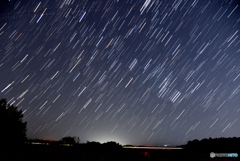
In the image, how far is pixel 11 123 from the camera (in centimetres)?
1767

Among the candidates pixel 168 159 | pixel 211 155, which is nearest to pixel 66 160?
pixel 168 159

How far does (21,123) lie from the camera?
19.0 meters

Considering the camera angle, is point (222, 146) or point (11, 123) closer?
point (222, 146)

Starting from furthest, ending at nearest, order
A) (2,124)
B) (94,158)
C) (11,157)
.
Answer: (2,124), (94,158), (11,157)

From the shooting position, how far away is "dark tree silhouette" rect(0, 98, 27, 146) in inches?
651

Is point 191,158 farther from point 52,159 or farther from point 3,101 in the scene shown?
point 3,101

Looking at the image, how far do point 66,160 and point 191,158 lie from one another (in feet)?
23.5

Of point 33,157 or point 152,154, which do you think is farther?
point 152,154

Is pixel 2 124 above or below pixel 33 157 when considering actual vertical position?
above

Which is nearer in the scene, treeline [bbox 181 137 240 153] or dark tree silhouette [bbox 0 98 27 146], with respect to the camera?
treeline [bbox 181 137 240 153]

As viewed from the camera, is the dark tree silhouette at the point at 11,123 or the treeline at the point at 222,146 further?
the dark tree silhouette at the point at 11,123

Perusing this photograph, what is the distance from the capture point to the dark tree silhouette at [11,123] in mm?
16531

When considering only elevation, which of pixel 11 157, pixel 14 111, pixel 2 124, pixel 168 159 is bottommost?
pixel 11 157

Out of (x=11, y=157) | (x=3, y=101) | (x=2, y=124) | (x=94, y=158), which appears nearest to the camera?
(x=11, y=157)
